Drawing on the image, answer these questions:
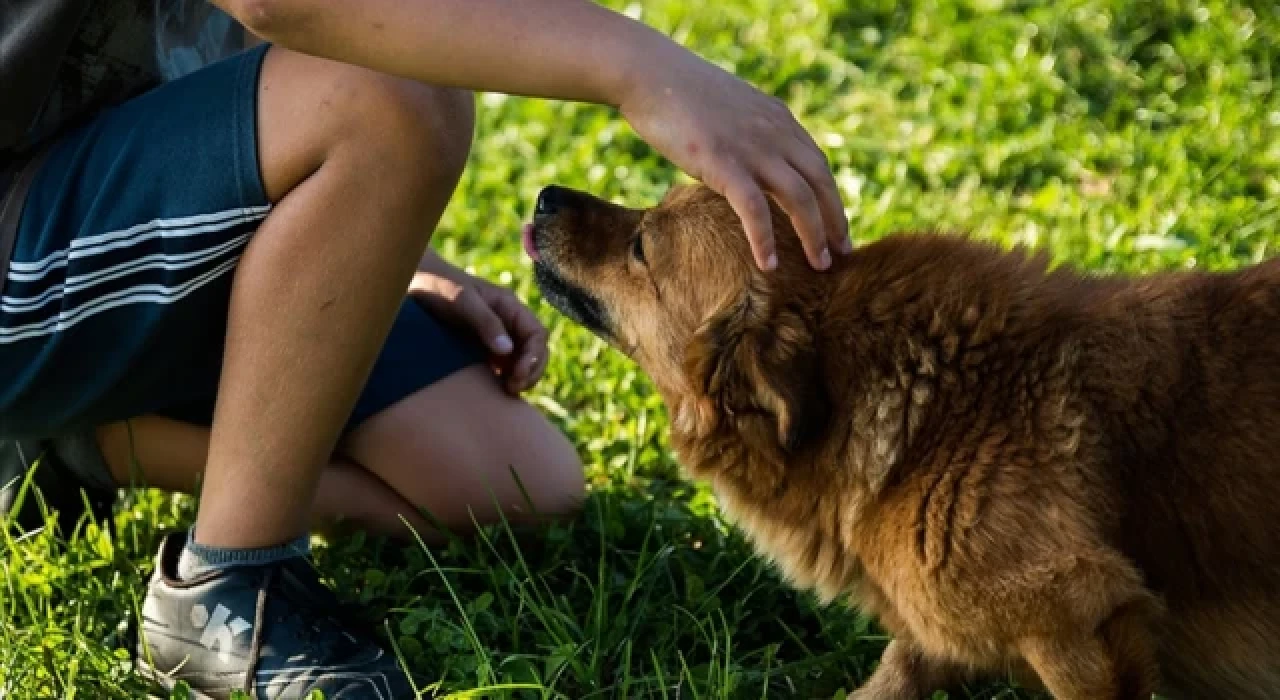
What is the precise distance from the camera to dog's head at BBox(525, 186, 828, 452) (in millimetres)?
2754

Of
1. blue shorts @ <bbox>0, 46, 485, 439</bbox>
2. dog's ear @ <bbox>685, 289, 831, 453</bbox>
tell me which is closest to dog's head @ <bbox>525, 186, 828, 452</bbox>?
dog's ear @ <bbox>685, 289, 831, 453</bbox>

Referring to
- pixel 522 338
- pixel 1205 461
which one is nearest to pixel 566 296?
pixel 522 338

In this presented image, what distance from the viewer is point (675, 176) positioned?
5.31m

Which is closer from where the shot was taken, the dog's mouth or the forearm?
the forearm

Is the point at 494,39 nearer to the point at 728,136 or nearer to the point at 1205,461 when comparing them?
the point at 728,136

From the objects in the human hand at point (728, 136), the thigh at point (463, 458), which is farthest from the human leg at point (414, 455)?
the human hand at point (728, 136)

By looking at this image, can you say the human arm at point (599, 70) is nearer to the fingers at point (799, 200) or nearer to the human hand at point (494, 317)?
the fingers at point (799, 200)

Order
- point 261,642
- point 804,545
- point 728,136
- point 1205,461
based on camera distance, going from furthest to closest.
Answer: point 261,642, point 804,545, point 1205,461, point 728,136

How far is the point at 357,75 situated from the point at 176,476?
1217 millimetres

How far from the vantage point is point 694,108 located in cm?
237

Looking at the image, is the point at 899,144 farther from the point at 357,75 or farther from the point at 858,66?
the point at 357,75

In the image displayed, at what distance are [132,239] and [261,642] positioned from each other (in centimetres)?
80

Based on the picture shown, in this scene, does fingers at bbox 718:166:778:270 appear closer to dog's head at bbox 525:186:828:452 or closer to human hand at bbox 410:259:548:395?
dog's head at bbox 525:186:828:452

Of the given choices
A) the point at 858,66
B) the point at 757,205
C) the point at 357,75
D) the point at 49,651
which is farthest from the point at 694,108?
the point at 858,66
